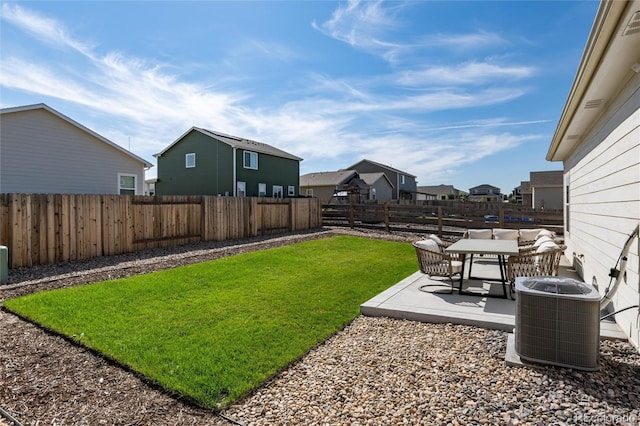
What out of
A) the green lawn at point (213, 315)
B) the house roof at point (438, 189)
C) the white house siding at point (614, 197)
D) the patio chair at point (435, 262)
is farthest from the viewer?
the house roof at point (438, 189)

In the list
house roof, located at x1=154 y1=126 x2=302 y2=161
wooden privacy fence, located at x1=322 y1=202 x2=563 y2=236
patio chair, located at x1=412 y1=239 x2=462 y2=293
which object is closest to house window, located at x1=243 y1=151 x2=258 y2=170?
house roof, located at x1=154 y1=126 x2=302 y2=161

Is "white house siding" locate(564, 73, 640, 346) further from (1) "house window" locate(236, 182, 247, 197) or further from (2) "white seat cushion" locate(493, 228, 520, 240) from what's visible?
(1) "house window" locate(236, 182, 247, 197)

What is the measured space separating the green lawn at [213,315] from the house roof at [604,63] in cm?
392

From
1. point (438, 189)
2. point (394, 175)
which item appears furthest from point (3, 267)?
point (438, 189)

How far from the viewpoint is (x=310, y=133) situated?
18.5 meters

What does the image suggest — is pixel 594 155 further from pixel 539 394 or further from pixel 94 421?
pixel 94 421

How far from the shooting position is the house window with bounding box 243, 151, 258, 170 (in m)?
22.2

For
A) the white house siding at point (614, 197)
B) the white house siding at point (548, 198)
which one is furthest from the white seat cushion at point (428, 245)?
the white house siding at point (548, 198)

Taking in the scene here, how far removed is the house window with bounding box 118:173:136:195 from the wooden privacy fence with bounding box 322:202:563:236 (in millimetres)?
9437

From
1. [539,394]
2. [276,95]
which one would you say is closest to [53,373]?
[539,394]

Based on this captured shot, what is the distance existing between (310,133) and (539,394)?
17.0 metres

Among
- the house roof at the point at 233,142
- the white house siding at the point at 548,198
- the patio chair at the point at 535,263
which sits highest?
the house roof at the point at 233,142

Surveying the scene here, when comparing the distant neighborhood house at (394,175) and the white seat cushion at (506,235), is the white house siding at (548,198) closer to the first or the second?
the distant neighborhood house at (394,175)

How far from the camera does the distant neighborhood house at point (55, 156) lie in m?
12.0
